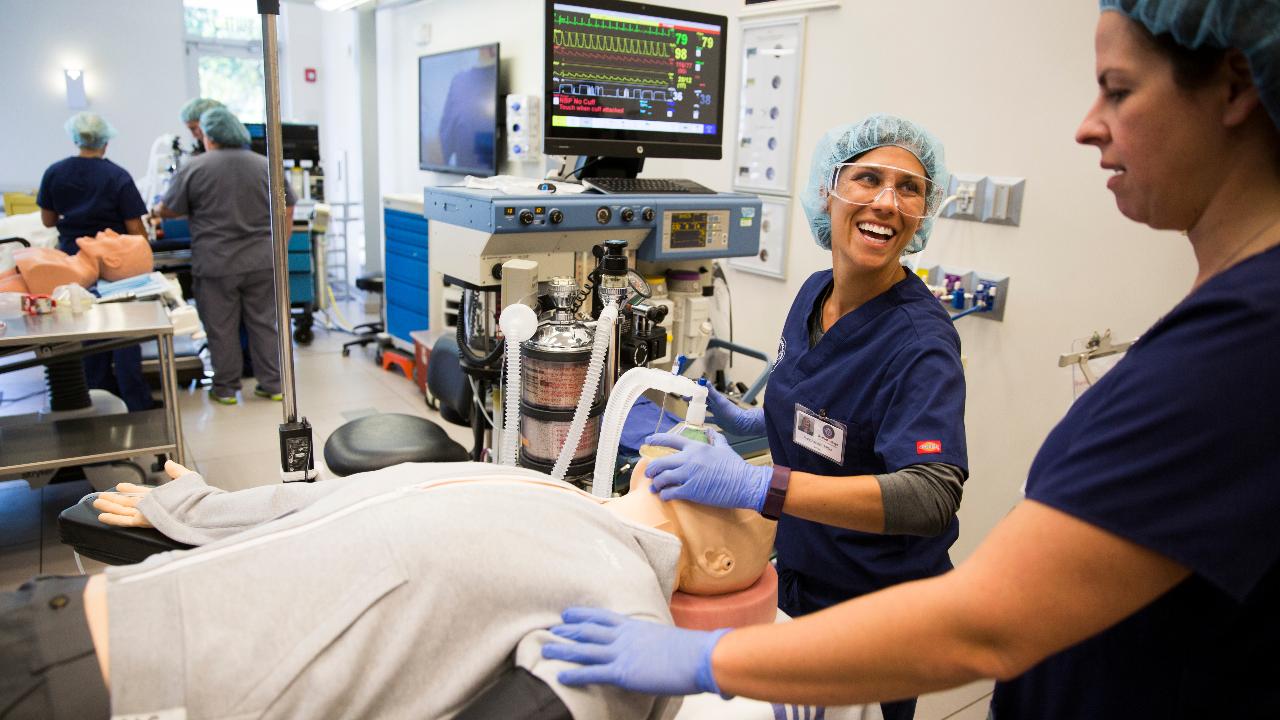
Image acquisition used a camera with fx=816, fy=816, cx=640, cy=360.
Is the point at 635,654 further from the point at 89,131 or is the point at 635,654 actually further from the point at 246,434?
the point at 89,131

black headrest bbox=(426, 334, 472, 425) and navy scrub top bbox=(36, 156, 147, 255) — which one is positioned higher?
navy scrub top bbox=(36, 156, 147, 255)

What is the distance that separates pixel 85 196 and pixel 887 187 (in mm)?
4149

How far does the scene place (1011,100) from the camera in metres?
2.51

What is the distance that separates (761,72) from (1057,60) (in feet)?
4.14

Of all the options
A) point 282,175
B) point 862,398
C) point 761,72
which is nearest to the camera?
point 862,398

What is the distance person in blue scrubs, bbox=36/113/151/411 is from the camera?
4.01 metres

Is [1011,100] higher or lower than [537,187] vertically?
higher

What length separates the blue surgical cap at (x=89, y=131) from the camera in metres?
3.99

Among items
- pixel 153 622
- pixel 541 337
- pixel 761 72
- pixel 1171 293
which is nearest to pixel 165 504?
pixel 153 622

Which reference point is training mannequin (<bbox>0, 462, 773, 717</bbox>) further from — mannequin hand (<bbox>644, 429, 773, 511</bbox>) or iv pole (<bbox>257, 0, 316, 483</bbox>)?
iv pole (<bbox>257, 0, 316, 483</bbox>)

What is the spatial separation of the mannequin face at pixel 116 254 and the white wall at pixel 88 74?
14.4ft

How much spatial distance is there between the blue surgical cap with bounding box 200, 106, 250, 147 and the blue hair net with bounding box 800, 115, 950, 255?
11.7 ft

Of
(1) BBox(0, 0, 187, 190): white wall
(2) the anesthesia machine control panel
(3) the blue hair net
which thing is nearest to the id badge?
(3) the blue hair net

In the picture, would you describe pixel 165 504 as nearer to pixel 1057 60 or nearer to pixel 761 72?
pixel 1057 60
